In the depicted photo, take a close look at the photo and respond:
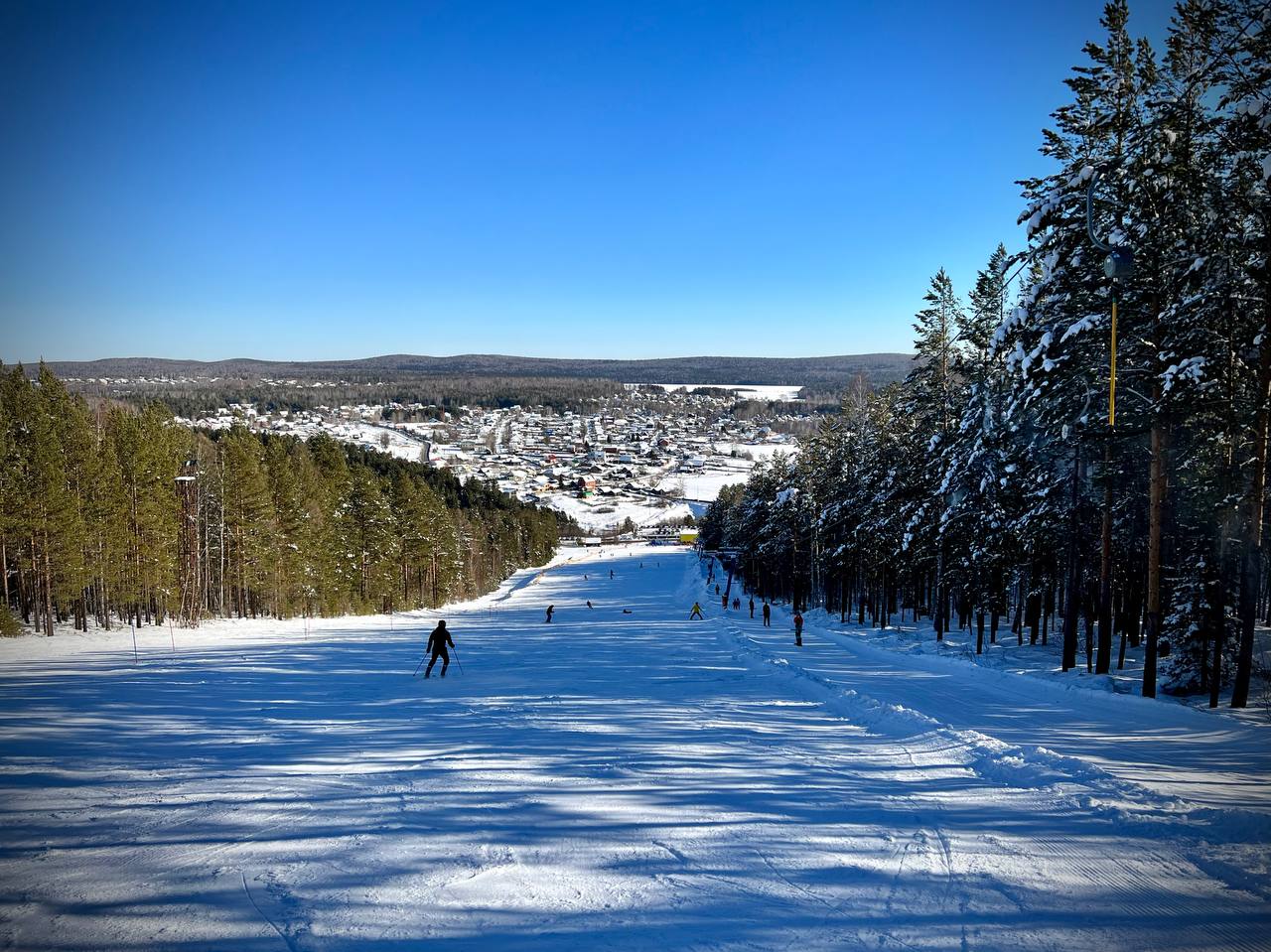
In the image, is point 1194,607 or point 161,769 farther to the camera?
point 1194,607

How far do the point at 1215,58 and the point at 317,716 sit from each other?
2235 centimetres

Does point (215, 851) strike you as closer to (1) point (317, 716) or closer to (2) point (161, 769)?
(2) point (161, 769)

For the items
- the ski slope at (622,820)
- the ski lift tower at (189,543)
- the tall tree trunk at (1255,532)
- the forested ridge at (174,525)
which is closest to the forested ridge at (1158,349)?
the tall tree trunk at (1255,532)

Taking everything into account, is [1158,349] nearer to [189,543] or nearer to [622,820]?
[622,820]

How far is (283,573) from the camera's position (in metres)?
45.8

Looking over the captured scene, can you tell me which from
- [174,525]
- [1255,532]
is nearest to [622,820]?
[1255,532]

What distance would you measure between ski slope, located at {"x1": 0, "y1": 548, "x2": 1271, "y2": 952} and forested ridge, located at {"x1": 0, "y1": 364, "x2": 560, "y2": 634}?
20.8 meters

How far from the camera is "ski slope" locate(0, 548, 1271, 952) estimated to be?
5.52 m

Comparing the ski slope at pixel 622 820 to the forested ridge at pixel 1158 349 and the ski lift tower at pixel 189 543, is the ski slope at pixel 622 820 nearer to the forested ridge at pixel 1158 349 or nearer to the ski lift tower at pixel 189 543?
the forested ridge at pixel 1158 349

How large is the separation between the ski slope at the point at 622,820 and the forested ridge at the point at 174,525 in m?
20.8

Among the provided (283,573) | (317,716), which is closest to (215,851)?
(317,716)

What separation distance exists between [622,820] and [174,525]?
4016 cm

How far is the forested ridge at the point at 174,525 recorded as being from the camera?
3192 cm

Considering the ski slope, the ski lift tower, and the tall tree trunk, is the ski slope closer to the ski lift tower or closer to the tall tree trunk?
the tall tree trunk
